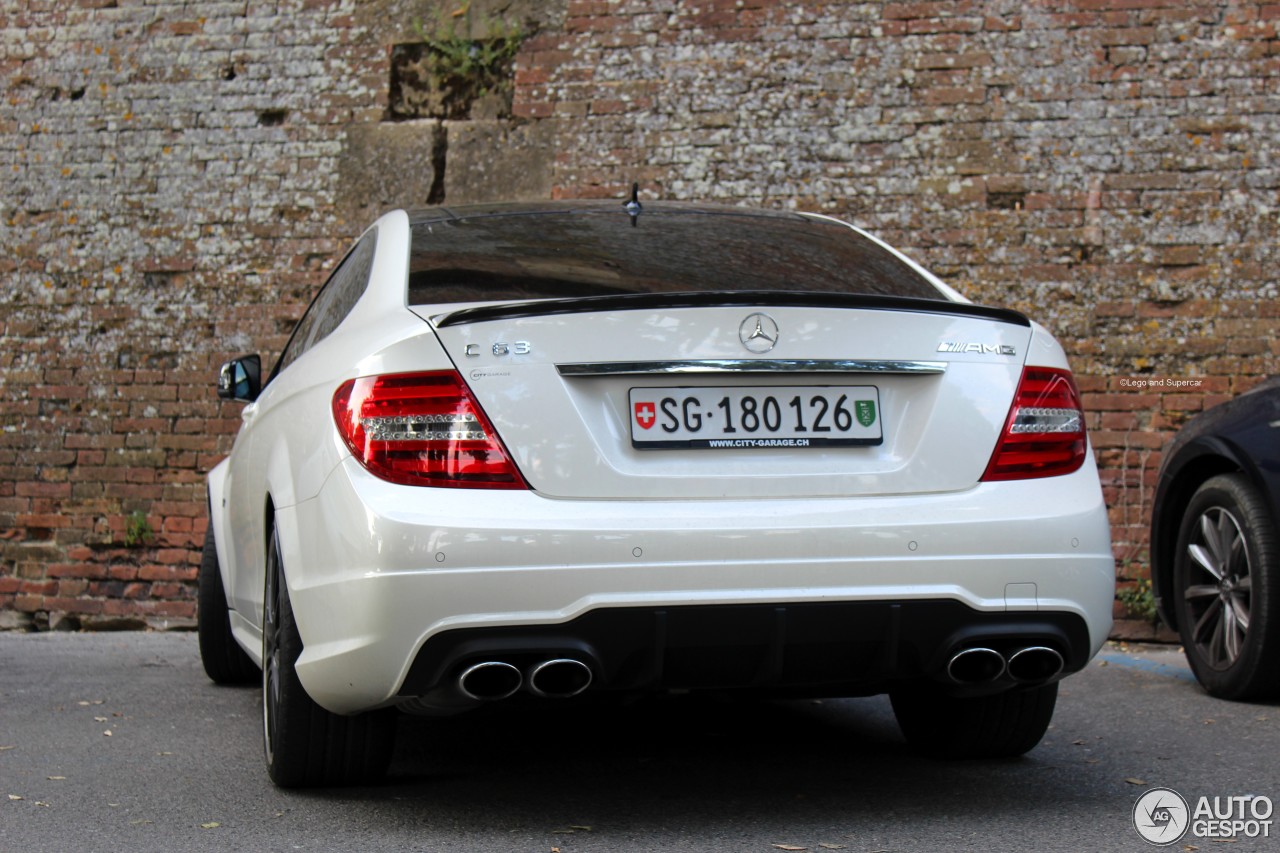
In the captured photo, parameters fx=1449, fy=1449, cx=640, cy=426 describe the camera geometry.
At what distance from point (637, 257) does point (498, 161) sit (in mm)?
4309

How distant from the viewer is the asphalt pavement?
3021 mm

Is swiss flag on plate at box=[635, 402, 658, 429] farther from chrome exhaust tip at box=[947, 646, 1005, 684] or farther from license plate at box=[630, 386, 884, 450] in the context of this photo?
chrome exhaust tip at box=[947, 646, 1005, 684]

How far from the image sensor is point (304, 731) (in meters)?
3.33

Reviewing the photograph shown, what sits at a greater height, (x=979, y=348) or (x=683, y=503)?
(x=979, y=348)

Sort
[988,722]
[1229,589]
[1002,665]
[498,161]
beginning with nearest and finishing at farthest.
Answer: [1002,665] < [988,722] < [1229,589] < [498,161]

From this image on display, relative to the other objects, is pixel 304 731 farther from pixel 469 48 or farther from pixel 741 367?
pixel 469 48

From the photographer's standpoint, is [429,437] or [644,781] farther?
[644,781]

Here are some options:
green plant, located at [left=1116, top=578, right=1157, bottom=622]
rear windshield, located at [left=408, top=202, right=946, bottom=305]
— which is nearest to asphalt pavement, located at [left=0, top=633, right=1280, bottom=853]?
rear windshield, located at [left=408, top=202, right=946, bottom=305]

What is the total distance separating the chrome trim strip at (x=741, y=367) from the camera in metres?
2.88

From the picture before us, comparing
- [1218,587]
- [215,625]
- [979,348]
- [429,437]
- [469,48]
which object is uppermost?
[469,48]

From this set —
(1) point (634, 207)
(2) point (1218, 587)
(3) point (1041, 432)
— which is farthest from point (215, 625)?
(2) point (1218, 587)

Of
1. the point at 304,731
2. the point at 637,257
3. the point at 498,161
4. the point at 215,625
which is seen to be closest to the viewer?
the point at 304,731

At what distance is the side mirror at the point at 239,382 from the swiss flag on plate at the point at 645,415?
2.17 metres

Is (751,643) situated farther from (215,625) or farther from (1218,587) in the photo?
(215,625)
